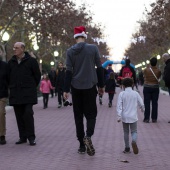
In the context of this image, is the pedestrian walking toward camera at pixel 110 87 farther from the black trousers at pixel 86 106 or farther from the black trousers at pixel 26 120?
the black trousers at pixel 86 106

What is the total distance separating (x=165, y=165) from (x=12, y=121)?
Answer: 8.15 metres

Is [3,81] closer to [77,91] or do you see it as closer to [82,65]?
[77,91]

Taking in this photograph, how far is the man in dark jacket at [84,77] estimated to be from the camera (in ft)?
25.5

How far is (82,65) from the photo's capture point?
7.77 meters

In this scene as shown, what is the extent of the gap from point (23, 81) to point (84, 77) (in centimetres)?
179

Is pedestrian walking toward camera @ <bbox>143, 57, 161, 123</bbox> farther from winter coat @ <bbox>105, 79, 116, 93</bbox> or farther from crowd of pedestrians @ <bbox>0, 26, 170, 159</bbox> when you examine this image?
winter coat @ <bbox>105, 79, 116, 93</bbox>

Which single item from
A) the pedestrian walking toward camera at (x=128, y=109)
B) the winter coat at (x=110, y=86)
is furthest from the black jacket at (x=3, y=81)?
the winter coat at (x=110, y=86)

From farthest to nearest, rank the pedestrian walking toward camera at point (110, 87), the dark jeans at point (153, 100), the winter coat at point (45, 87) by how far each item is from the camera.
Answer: the winter coat at point (45, 87)
the pedestrian walking toward camera at point (110, 87)
the dark jeans at point (153, 100)

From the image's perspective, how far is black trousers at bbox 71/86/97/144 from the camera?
7828 millimetres

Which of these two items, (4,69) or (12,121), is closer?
(4,69)

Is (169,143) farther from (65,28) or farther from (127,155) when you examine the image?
(65,28)

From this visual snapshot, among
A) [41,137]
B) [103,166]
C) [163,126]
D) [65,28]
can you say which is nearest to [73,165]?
[103,166]

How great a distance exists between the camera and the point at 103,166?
7020mm

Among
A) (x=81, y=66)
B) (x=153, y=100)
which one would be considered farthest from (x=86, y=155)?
(x=153, y=100)
